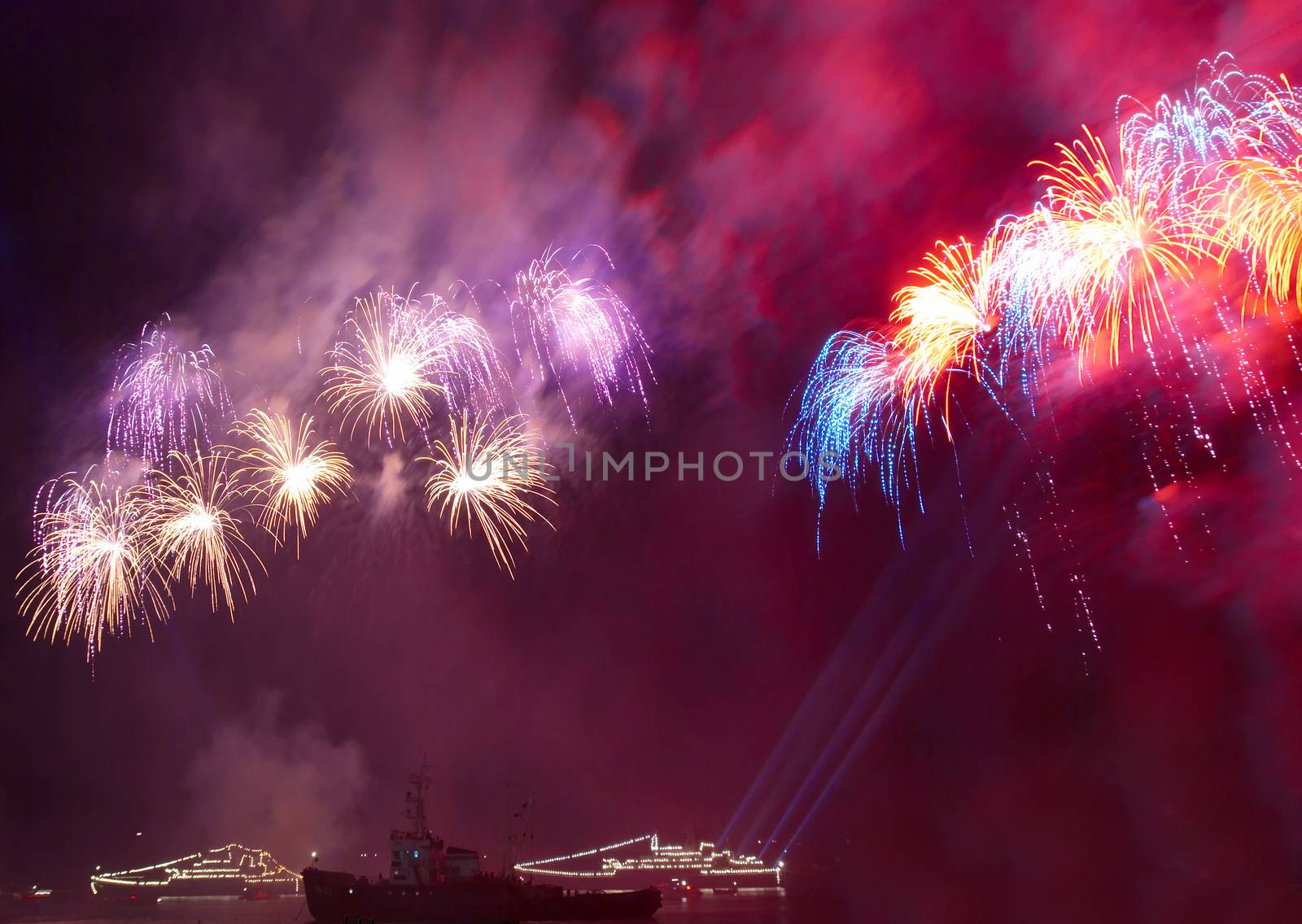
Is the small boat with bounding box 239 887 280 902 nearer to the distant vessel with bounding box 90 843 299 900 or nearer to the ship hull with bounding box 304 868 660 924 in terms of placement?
the distant vessel with bounding box 90 843 299 900

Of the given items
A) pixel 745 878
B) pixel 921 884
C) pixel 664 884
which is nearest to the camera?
pixel 921 884

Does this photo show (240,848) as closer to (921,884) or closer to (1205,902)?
(921,884)

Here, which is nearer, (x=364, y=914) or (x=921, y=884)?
(x=364, y=914)

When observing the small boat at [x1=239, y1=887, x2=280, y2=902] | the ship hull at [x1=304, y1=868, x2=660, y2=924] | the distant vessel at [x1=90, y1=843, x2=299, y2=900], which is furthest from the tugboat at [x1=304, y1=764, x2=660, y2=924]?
the distant vessel at [x1=90, y1=843, x2=299, y2=900]

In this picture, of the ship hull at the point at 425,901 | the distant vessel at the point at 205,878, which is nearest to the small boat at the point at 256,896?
the distant vessel at the point at 205,878

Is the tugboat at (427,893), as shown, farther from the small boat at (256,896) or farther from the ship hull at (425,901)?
the small boat at (256,896)

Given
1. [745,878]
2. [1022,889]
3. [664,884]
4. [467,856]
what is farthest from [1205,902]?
[745,878]
